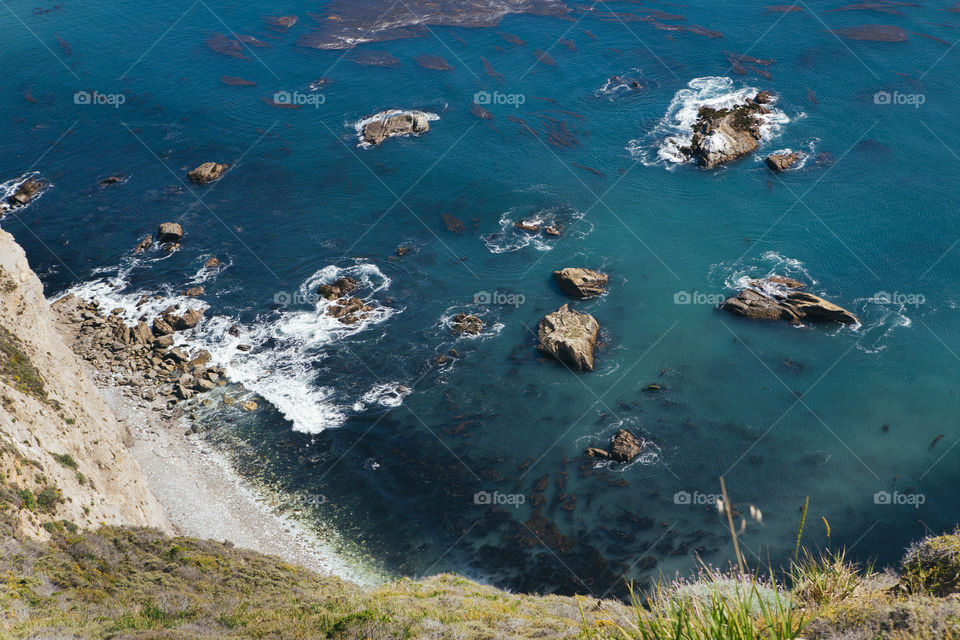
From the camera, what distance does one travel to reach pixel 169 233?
6250 cm

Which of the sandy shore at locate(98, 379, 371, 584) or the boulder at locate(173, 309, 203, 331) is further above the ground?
the boulder at locate(173, 309, 203, 331)

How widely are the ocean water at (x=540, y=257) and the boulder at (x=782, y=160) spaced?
1.17 metres

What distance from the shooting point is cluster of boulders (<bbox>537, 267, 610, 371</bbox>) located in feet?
161

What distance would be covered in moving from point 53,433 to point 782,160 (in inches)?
2427

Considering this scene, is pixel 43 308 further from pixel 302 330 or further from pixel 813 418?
pixel 813 418

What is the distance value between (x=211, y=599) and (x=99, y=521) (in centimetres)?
806

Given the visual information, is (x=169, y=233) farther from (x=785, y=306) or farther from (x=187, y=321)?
(x=785, y=306)

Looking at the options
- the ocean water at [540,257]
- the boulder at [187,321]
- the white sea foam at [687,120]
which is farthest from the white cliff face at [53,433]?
the white sea foam at [687,120]

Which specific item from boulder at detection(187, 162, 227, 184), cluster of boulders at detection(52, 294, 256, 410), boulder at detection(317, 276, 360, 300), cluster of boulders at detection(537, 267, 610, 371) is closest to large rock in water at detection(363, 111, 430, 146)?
boulder at detection(187, 162, 227, 184)

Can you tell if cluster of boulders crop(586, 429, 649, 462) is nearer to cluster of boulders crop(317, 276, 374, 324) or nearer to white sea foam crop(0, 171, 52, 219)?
cluster of boulders crop(317, 276, 374, 324)

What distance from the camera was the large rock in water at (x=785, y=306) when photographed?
5088 centimetres

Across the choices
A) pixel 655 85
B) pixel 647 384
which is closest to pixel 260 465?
pixel 647 384

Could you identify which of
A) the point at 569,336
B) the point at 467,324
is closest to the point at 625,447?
the point at 569,336

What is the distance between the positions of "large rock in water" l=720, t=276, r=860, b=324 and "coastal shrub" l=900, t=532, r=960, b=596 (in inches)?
1029
